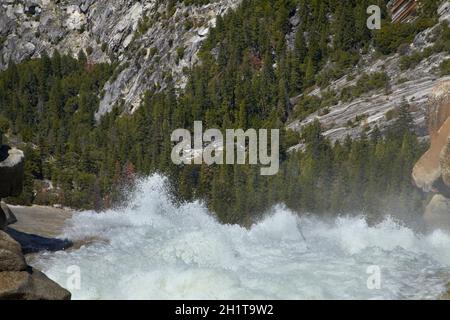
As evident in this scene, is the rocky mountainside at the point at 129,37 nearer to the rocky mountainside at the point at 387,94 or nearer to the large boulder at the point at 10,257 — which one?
the rocky mountainside at the point at 387,94

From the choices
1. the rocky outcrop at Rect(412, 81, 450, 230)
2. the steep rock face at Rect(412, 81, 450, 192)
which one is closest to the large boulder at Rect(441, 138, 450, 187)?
the rocky outcrop at Rect(412, 81, 450, 230)

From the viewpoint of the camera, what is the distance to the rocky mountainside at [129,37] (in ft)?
451

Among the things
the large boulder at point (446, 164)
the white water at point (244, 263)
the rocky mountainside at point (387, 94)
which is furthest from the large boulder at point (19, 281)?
the rocky mountainside at point (387, 94)

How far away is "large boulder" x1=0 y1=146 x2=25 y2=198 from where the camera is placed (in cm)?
2527

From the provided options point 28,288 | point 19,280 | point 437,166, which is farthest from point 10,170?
point 437,166

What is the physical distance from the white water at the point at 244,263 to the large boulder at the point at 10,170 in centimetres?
321

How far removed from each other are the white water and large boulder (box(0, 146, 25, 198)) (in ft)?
10.5

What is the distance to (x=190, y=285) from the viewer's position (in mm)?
22078

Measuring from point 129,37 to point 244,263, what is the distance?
145 m

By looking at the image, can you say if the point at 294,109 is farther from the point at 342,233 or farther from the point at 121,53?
the point at 121,53

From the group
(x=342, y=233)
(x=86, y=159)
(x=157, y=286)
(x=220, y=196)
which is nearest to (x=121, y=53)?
(x=86, y=159)

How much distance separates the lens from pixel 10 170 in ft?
83.3

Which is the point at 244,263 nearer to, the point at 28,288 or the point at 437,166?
the point at 28,288

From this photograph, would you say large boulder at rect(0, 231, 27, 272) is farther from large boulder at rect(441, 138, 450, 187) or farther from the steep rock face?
the steep rock face
